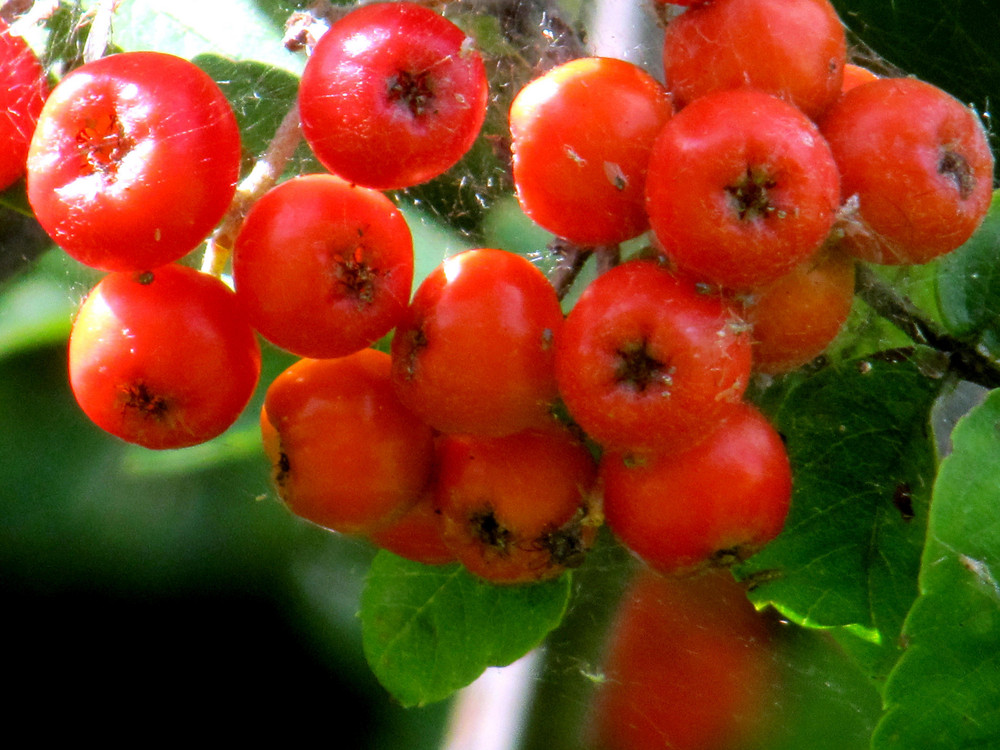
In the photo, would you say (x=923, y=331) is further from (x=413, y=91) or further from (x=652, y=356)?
(x=413, y=91)

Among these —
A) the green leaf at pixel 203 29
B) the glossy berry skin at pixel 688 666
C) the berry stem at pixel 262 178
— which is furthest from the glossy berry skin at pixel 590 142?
the glossy berry skin at pixel 688 666

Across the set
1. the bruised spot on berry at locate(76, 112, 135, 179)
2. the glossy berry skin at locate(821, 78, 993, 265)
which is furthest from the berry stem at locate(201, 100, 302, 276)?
the glossy berry skin at locate(821, 78, 993, 265)

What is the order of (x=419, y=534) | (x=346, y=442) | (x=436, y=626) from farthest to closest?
(x=436, y=626) < (x=419, y=534) < (x=346, y=442)

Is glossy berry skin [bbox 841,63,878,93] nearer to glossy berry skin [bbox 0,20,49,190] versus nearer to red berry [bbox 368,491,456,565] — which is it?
red berry [bbox 368,491,456,565]

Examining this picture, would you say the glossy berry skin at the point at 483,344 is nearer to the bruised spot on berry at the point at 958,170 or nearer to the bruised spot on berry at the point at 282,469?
the bruised spot on berry at the point at 282,469

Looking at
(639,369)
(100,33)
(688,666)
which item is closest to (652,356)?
(639,369)

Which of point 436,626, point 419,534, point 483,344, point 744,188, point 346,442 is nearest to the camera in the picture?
point 744,188
